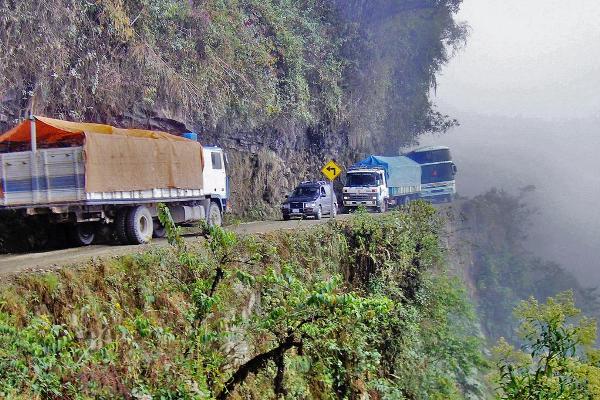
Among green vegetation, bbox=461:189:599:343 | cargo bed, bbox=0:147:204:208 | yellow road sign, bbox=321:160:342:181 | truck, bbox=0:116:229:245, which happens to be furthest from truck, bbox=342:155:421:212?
cargo bed, bbox=0:147:204:208

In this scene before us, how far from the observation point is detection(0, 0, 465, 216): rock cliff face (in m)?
13.7

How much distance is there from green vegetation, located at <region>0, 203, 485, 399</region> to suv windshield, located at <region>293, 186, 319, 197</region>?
26.8 ft

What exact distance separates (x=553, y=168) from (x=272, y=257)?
266 feet

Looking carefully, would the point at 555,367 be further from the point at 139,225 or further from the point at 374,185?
the point at 374,185

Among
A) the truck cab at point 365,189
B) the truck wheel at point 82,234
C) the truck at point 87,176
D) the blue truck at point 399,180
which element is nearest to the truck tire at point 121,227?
the truck at point 87,176

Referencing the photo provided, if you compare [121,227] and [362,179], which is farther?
[362,179]

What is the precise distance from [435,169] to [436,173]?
289mm

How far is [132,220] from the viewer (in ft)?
38.8

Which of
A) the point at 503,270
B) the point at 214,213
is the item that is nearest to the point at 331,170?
the point at 214,213

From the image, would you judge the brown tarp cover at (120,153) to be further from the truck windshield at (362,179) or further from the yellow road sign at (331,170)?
the truck windshield at (362,179)

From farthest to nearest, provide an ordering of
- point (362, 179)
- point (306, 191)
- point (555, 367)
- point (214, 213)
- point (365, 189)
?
point (362, 179) < point (365, 189) < point (306, 191) < point (214, 213) < point (555, 367)

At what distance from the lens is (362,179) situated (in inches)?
1078

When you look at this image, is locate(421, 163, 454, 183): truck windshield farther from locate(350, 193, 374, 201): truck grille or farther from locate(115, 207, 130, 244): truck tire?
locate(115, 207, 130, 244): truck tire

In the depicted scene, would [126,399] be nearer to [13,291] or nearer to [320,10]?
[13,291]
